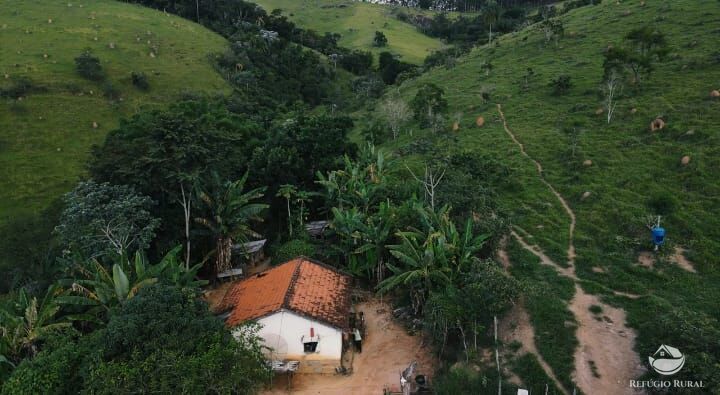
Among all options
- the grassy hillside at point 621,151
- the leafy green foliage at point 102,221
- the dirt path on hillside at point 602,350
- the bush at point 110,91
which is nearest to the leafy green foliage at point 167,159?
the leafy green foliage at point 102,221

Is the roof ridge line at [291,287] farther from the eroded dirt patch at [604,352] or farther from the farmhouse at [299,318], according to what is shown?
the eroded dirt patch at [604,352]

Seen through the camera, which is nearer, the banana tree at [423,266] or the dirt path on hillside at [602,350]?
the dirt path on hillside at [602,350]

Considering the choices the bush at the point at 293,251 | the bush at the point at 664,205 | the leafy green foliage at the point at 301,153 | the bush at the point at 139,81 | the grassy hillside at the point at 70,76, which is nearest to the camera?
the bush at the point at 664,205

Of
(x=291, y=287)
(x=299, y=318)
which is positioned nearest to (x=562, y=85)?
(x=291, y=287)

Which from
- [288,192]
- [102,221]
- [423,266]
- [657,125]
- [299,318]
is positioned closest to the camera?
[299,318]

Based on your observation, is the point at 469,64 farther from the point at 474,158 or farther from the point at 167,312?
the point at 167,312

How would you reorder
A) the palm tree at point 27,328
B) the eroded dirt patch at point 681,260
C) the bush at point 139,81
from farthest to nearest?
the bush at point 139,81, the eroded dirt patch at point 681,260, the palm tree at point 27,328

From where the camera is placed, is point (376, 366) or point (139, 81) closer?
point (376, 366)

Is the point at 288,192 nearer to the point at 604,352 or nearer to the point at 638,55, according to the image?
the point at 604,352
